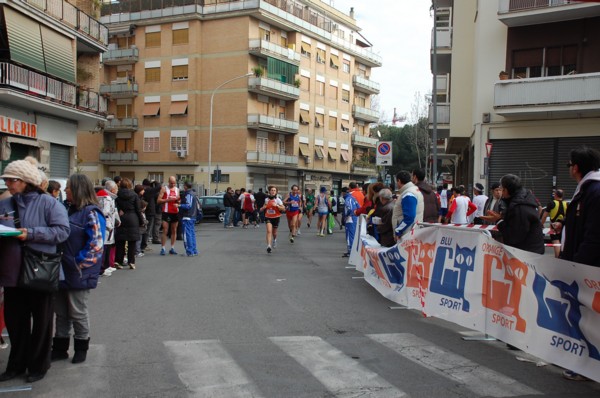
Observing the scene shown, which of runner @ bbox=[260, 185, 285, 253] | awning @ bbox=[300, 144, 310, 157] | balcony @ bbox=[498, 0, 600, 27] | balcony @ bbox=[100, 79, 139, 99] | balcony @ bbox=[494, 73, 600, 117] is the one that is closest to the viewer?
runner @ bbox=[260, 185, 285, 253]

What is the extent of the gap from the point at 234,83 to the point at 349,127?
18292 mm

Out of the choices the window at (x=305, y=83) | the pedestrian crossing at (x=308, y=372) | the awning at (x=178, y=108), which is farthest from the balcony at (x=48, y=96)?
the window at (x=305, y=83)

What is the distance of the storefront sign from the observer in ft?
66.2

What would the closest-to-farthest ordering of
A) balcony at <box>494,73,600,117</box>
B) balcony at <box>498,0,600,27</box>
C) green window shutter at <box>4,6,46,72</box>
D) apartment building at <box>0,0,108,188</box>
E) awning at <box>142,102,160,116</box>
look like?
1. green window shutter at <box>4,6,46,72</box>
2. apartment building at <box>0,0,108,188</box>
3. balcony at <box>494,73,600,117</box>
4. balcony at <box>498,0,600,27</box>
5. awning at <box>142,102,160,116</box>

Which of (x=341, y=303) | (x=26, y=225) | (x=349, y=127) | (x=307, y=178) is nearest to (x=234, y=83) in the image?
(x=307, y=178)

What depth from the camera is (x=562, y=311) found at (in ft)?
17.0

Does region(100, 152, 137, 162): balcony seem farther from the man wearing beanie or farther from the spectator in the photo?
the man wearing beanie

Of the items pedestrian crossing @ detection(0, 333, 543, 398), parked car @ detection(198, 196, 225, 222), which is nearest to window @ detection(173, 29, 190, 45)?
parked car @ detection(198, 196, 225, 222)

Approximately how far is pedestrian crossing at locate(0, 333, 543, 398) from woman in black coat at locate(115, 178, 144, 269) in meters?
6.01

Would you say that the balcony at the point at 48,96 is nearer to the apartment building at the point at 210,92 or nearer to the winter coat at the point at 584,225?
the winter coat at the point at 584,225

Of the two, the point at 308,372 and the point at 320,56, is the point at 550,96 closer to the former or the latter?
the point at 308,372

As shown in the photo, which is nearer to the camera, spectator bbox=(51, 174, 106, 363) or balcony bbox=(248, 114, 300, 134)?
spectator bbox=(51, 174, 106, 363)

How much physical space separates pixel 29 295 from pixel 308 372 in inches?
99.1

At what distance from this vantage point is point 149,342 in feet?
20.7
